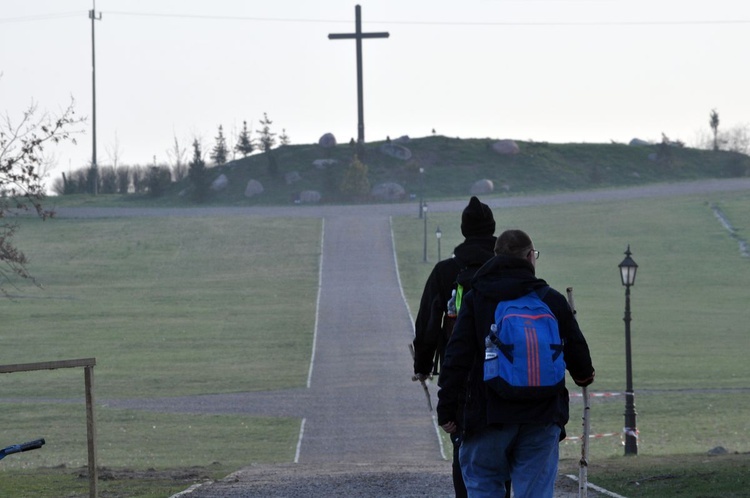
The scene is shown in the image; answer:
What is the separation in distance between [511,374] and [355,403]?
21969mm

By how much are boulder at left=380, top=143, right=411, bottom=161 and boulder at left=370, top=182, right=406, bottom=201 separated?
27.3 ft

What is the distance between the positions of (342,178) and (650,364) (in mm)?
52010

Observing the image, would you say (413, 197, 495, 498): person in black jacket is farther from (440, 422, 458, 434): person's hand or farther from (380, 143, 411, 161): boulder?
(380, 143, 411, 161): boulder

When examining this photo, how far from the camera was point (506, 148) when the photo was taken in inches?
3676

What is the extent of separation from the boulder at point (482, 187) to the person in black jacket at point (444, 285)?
241 ft

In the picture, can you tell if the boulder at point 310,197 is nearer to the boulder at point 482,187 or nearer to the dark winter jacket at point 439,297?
the boulder at point 482,187

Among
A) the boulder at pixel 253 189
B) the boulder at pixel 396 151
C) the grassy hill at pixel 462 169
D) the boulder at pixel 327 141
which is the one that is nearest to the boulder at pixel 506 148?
the grassy hill at pixel 462 169

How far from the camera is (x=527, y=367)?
581 cm

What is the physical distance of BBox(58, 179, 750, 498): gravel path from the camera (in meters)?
11.0

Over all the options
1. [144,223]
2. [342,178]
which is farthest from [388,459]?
[342,178]

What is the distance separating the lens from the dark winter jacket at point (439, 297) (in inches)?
290

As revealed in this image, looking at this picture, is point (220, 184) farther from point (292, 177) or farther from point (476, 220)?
point (476, 220)

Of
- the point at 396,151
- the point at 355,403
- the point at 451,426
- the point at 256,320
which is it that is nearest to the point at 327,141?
the point at 396,151

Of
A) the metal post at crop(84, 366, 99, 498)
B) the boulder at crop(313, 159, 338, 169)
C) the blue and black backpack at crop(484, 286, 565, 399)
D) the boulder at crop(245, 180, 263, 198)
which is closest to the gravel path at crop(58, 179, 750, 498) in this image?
the metal post at crop(84, 366, 99, 498)
